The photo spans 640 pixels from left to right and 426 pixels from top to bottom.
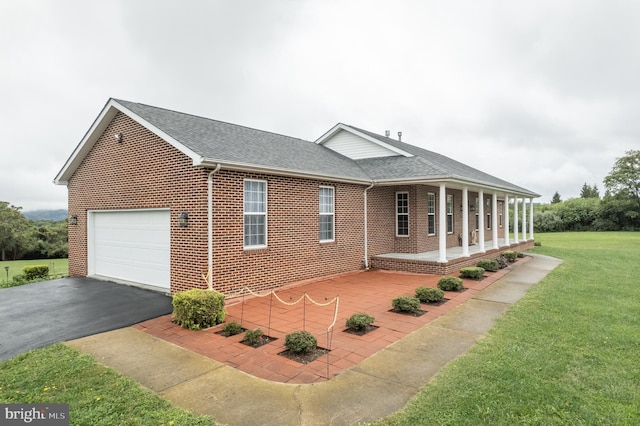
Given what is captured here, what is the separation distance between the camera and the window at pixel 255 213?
30.4 ft

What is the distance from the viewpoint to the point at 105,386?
430 cm

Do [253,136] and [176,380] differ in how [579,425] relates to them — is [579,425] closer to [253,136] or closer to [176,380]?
[176,380]

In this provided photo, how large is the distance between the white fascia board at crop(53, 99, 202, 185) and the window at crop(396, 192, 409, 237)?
946cm

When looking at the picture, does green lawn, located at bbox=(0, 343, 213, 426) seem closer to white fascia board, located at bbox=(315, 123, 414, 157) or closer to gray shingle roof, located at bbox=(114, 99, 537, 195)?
gray shingle roof, located at bbox=(114, 99, 537, 195)

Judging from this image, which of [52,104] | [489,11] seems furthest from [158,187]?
[52,104]

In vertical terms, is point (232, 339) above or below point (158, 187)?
below

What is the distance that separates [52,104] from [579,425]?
24.8 m

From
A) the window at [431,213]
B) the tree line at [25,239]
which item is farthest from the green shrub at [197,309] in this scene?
the tree line at [25,239]

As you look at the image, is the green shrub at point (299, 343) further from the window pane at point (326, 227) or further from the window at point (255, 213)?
the window pane at point (326, 227)

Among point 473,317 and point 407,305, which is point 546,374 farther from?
point 407,305

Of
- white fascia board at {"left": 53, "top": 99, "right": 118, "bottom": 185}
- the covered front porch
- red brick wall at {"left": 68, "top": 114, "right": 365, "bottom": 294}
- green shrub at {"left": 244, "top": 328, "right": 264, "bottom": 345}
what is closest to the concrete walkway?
green shrub at {"left": 244, "top": 328, "right": 264, "bottom": 345}

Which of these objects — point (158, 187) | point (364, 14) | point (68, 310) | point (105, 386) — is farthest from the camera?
point (364, 14)

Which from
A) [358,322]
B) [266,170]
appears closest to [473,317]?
[358,322]

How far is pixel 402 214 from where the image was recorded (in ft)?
49.3
